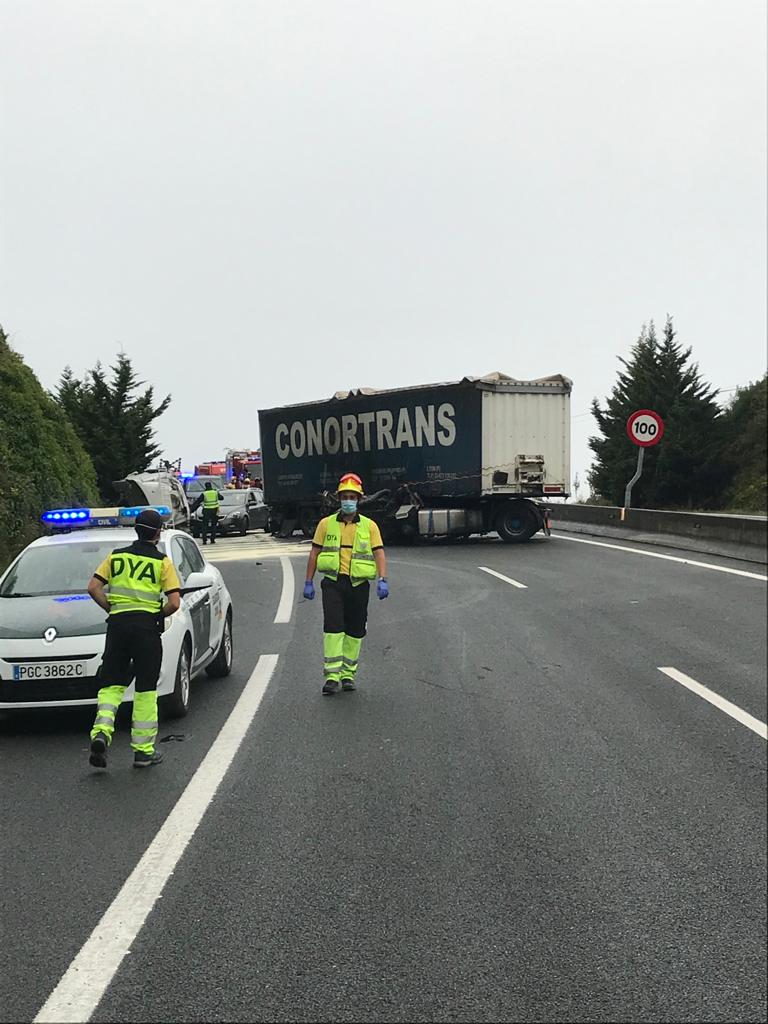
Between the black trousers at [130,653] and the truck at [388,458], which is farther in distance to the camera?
the truck at [388,458]

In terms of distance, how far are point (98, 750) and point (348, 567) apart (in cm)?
76

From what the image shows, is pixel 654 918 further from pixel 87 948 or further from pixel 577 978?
pixel 87 948

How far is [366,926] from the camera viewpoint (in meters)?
6.26

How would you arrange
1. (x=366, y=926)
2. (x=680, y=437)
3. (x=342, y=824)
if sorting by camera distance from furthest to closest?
1. (x=680, y=437)
2. (x=342, y=824)
3. (x=366, y=926)

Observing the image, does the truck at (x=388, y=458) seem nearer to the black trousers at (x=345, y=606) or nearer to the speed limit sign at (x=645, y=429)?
the black trousers at (x=345, y=606)

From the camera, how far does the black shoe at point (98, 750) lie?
2408 mm

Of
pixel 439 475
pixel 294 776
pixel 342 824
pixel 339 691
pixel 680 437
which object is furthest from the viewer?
pixel 680 437

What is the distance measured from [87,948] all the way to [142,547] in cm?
209

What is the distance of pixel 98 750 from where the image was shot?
2.53m

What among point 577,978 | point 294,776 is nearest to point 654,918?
point 577,978

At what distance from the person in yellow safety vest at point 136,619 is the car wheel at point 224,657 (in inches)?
80.7

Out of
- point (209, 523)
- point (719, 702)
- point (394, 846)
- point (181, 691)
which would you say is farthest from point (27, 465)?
point (719, 702)

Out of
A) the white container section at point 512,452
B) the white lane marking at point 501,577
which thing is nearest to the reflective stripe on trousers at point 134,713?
the white container section at point 512,452

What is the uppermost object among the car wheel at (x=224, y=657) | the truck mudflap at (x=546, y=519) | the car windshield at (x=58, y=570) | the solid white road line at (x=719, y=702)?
the car windshield at (x=58, y=570)
